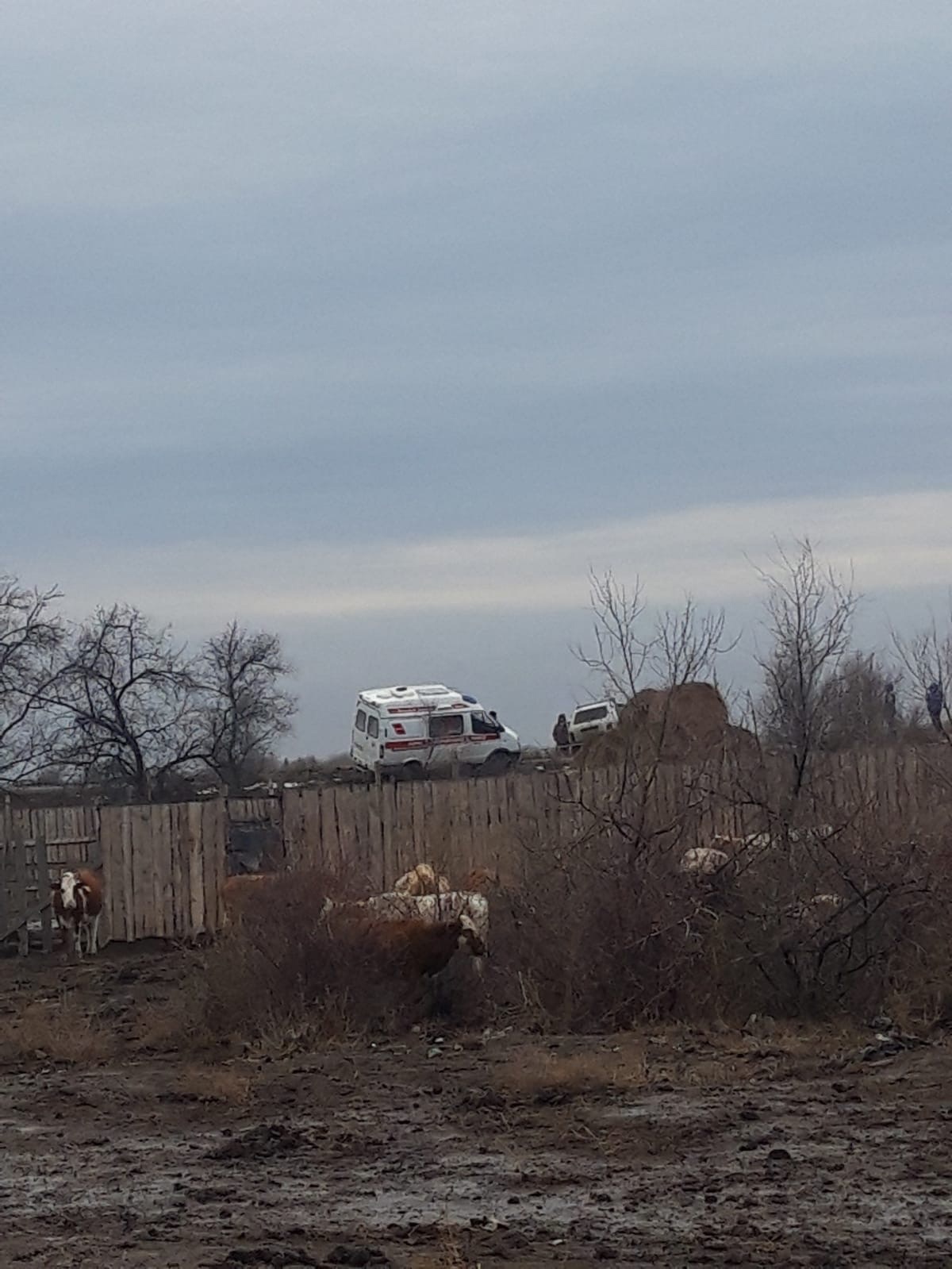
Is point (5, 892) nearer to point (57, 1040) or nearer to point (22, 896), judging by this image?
point (22, 896)

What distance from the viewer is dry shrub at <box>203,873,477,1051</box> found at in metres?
13.9

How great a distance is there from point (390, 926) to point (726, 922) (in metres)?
2.66

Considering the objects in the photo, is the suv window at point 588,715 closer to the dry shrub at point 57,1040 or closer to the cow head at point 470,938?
the cow head at point 470,938

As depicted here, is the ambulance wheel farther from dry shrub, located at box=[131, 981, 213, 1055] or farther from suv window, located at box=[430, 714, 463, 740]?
dry shrub, located at box=[131, 981, 213, 1055]

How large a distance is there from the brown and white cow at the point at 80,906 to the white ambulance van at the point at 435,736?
1794 cm

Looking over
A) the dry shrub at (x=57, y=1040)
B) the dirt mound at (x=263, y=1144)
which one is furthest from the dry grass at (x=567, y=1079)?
the dry shrub at (x=57, y=1040)

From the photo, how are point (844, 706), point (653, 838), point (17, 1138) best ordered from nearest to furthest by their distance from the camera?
point (17, 1138), point (653, 838), point (844, 706)

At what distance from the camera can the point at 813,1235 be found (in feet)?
23.4

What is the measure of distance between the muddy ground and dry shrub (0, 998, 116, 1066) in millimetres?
48

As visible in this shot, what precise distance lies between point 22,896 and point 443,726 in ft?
60.8

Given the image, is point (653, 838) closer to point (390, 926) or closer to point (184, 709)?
point (390, 926)

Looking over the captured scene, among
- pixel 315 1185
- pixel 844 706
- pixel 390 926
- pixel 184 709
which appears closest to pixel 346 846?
pixel 844 706

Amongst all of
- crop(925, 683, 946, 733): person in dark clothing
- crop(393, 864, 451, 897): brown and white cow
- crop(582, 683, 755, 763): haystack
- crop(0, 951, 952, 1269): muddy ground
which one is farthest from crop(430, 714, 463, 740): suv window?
crop(0, 951, 952, 1269): muddy ground

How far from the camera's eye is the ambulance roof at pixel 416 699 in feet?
134
